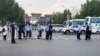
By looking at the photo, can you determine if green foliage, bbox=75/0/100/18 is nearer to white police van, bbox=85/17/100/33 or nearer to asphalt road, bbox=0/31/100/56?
white police van, bbox=85/17/100/33

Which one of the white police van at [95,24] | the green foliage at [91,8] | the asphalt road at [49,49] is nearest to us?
the asphalt road at [49,49]

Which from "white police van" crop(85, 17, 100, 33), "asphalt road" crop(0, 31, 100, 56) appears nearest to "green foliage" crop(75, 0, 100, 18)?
"white police van" crop(85, 17, 100, 33)

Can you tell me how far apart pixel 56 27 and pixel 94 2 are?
24378mm

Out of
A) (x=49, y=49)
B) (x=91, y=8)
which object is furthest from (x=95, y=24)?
(x=49, y=49)

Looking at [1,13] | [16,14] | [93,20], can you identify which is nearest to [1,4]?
[1,13]

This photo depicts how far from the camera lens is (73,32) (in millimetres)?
64812

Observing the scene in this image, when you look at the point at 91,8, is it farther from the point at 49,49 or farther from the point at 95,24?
the point at 49,49

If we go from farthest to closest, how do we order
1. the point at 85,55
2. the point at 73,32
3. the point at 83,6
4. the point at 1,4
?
the point at 83,6 < the point at 1,4 < the point at 73,32 < the point at 85,55

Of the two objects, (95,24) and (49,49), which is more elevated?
(95,24)

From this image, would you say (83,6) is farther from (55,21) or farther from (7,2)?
(55,21)

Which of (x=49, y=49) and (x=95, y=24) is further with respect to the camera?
(x=95, y=24)

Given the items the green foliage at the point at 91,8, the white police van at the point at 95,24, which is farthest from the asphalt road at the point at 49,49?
the green foliage at the point at 91,8

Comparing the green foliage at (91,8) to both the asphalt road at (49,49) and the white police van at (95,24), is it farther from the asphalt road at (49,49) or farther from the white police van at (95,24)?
the asphalt road at (49,49)

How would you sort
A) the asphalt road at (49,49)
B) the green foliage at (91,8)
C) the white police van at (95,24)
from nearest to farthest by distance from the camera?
1. the asphalt road at (49,49)
2. the white police van at (95,24)
3. the green foliage at (91,8)
